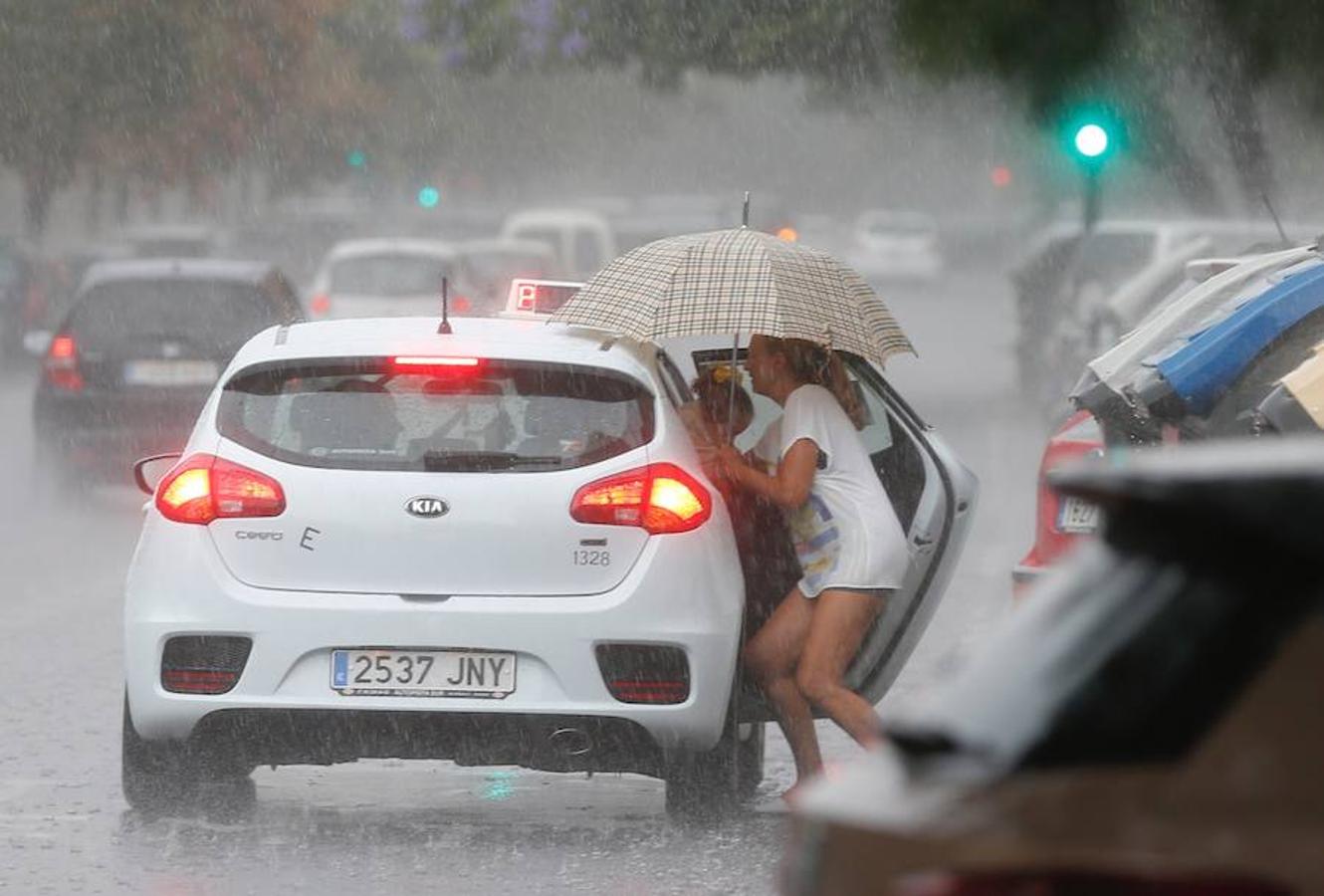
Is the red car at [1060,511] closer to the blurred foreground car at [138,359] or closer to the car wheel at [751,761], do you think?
the car wheel at [751,761]

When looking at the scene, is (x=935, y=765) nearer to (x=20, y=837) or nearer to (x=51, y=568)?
(x=20, y=837)

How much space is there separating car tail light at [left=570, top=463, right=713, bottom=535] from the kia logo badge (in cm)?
32

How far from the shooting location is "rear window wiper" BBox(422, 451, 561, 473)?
7754mm

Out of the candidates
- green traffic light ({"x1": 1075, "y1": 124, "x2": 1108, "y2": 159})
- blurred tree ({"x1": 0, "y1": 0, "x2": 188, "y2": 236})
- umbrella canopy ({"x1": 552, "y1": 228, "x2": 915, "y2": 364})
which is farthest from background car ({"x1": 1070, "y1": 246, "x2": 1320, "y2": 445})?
blurred tree ({"x1": 0, "y1": 0, "x2": 188, "y2": 236})

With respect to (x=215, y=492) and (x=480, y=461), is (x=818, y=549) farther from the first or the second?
(x=215, y=492)

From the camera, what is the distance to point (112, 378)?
19875 millimetres

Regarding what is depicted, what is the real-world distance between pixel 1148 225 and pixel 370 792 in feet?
63.2

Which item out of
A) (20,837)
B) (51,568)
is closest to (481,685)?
(20,837)

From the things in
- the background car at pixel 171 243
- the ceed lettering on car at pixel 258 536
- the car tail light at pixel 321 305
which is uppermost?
the ceed lettering on car at pixel 258 536

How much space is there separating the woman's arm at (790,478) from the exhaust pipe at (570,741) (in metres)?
0.81

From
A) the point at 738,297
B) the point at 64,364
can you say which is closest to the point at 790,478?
the point at 738,297

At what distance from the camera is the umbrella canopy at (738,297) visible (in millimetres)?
8117

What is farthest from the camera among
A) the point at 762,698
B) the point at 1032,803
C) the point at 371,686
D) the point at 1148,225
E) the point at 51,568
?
the point at 1148,225

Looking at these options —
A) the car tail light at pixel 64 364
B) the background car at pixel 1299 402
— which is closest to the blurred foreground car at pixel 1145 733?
the background car at pixel 1299 402
